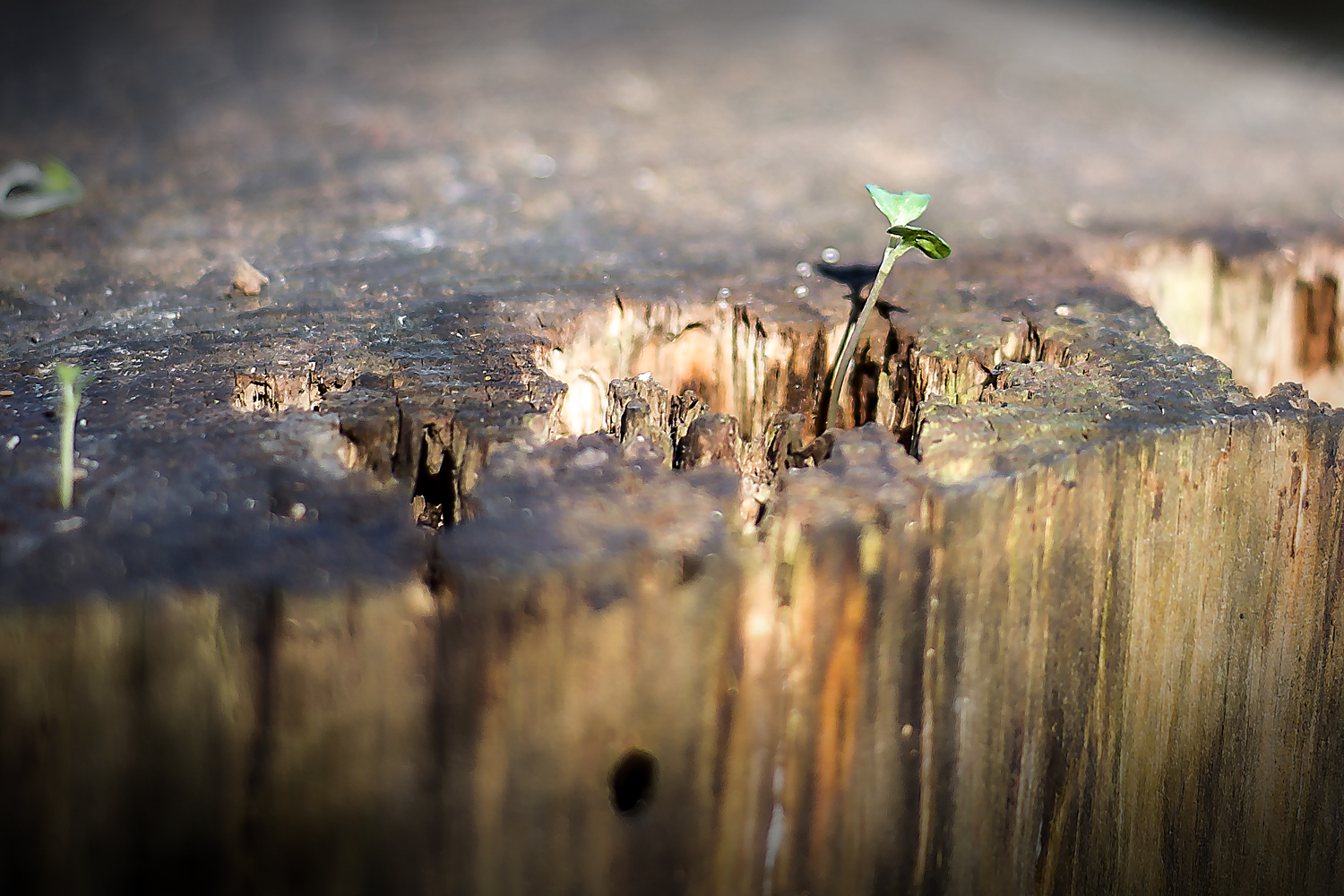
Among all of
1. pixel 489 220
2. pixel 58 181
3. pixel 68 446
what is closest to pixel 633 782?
pixel 68 446

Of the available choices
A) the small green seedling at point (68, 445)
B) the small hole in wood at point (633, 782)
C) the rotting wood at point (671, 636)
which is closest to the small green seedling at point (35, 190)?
the rotting wood at point (671, 636)

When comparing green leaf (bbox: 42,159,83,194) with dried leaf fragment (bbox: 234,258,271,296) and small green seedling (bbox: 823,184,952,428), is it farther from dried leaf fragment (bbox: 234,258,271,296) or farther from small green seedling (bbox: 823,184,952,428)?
small green seedling (bbox: 823,184,952,428)

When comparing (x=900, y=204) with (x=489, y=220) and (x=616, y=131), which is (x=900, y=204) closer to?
(x=489, y=220)

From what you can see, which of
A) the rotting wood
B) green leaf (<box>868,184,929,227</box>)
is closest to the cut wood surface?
the rotting wood

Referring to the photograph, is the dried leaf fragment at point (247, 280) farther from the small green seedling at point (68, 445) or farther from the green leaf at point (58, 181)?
the green leaf at point (58, 181)

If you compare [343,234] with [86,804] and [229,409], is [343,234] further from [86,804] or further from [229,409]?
[86,804]

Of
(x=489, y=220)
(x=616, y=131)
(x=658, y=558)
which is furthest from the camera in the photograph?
(x=616, y=131)
